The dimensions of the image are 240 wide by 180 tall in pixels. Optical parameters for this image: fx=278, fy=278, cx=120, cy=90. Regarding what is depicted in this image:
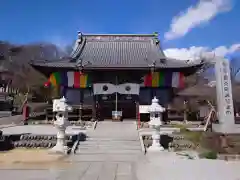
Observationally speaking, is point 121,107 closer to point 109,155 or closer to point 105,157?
point 109,155

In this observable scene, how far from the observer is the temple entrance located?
2681 cm

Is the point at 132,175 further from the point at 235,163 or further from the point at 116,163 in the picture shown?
the point at 235,163

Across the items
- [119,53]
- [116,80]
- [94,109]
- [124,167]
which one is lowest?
[124,167]

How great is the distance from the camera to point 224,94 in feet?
52.2

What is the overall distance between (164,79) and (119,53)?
604 cm

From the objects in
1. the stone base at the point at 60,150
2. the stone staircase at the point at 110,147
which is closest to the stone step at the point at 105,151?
the stone staircase at the point at 110,147

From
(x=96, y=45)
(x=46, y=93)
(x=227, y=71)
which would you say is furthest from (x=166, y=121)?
(x=46, y=93)

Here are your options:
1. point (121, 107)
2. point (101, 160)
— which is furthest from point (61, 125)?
point (121, 107)

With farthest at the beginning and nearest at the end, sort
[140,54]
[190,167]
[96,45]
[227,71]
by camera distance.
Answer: [96,45] → [140,54] → [227,71] → [190,167]

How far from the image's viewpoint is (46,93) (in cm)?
4447

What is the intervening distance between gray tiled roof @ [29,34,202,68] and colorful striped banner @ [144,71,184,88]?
947 mm

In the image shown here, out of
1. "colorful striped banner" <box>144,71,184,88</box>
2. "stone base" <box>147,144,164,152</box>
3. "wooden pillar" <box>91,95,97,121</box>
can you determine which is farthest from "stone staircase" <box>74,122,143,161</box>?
"colorful striped banner" <box>144,71,184,88</box>

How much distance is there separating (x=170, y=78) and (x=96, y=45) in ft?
32.0

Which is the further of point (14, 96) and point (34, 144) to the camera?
point (14, 96)
